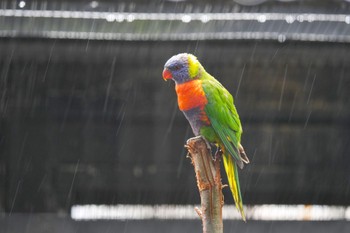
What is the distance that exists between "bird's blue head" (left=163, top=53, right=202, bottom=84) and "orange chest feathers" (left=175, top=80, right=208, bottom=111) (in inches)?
1.0

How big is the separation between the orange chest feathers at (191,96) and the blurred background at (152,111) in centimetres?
401

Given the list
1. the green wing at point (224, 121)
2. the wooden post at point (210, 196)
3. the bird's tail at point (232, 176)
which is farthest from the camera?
the green wing at point (224, 121)

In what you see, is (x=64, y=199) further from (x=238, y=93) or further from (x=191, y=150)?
(x=191, y=150)

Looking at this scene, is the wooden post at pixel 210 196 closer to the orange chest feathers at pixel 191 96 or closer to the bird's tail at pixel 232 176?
the bird's tail at pixel 232 176

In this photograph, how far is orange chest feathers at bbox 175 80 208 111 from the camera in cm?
256

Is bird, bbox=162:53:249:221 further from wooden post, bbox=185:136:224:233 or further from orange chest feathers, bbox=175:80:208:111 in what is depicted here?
wooden post, bbox=185:136:224:233

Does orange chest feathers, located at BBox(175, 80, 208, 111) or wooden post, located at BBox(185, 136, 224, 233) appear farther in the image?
orange chest feathers, located at BBox(175, 80, 208, 111)

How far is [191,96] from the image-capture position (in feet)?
8.42

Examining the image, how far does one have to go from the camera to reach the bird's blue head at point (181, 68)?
255 cm

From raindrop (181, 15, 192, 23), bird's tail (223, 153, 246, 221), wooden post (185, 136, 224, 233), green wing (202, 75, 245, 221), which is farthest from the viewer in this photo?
raindrop (181, 15, 192, 23)

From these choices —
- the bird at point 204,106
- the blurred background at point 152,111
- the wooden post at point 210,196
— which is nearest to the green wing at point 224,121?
the bird at point 204,106

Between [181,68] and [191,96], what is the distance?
0.38ft

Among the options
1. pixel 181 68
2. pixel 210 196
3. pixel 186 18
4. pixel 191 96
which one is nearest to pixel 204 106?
pixel 191 96

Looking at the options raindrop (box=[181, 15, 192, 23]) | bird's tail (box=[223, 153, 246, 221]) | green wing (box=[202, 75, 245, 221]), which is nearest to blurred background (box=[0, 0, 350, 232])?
raindrop (box=[181, 15, 192, 23])
